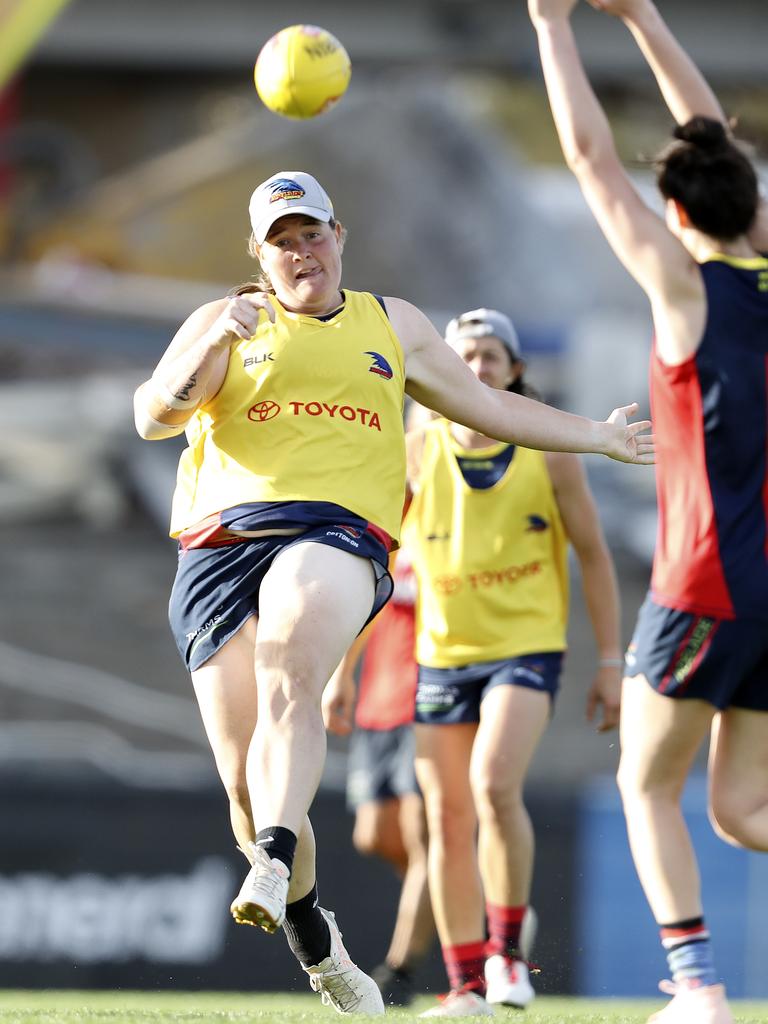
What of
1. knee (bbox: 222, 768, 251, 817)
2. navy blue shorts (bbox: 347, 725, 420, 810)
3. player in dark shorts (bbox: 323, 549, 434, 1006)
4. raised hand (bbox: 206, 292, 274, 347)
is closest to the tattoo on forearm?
raised hand (bbox: 206, 292, 274, 347)

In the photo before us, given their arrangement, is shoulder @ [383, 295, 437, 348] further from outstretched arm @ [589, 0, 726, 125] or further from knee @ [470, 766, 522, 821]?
knee @ [470, 766, 522, 821]

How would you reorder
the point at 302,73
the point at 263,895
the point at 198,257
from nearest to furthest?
the point at 263,895 → the point at 302,73 → the point at 198,257

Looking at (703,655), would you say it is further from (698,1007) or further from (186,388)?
(186,388)

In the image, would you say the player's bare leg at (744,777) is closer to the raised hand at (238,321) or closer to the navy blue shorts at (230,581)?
the navy blue shorts at (230,581)

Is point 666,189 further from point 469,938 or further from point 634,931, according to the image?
point 634,931

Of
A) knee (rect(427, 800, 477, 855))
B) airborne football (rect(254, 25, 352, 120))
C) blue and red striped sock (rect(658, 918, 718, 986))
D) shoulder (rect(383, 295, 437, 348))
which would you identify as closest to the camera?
blue and red striped sock (rect(658, 918, 718, 986))

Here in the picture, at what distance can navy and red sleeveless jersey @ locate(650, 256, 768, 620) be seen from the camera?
4.14 metres

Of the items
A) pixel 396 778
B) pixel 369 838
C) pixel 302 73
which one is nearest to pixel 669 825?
pixel 302 73

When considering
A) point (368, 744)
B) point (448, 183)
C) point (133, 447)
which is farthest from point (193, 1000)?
point (448, 183)

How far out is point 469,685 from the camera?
19.9 feet

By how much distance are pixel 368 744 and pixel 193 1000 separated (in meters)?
1.59

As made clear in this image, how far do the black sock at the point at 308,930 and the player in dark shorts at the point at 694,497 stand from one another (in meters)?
0.94

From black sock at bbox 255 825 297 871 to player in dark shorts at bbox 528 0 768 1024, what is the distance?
3.04 ft

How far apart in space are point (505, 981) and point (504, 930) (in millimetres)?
187
